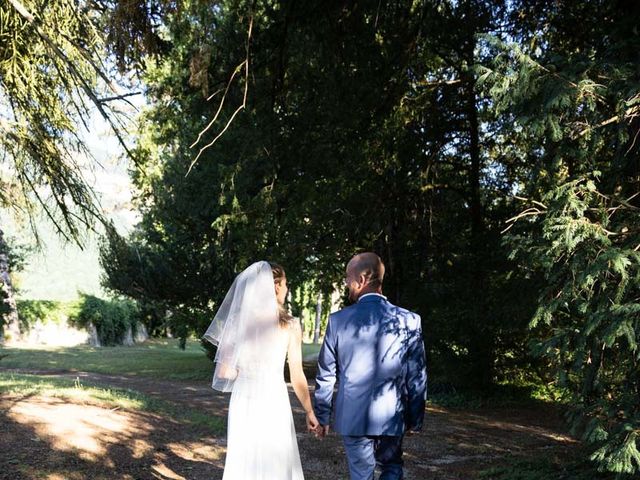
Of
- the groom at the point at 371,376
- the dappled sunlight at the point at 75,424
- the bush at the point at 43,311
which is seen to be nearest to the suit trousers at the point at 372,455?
the groom at the point at 371,376

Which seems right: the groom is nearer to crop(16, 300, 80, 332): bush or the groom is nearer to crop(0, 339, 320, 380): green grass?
crop(0, 339, 320, 380): green grass

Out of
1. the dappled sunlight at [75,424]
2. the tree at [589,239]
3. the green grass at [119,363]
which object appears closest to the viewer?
the tree at [589,239]

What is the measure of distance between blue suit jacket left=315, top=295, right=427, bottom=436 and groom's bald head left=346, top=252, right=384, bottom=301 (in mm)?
68

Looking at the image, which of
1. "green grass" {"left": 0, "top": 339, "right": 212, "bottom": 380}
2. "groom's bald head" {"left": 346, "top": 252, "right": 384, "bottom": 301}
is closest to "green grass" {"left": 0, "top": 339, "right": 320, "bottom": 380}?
"green grass" {"left": 0, "top": 339, "right": 212, "bottom": 380}

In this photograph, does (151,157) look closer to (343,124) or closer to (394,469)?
(343,124)

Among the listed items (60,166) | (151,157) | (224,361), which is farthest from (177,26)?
(224,361)

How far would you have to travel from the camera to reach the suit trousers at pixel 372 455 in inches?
161

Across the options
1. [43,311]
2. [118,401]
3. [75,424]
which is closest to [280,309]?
[75,424]

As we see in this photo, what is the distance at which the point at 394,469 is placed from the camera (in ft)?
13.8

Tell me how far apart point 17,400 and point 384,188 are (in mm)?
7010

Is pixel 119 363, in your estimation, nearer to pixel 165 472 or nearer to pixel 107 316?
pixel 107 316

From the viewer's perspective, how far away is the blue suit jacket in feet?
13.3

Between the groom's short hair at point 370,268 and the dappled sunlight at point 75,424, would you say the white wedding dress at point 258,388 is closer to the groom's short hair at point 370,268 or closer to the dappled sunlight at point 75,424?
the groom's short hair at point 370,268

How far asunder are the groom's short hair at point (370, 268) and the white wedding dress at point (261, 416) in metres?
1.06
